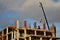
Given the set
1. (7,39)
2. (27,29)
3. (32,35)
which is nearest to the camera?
(32,35)

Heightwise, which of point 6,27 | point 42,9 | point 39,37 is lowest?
point 39,37

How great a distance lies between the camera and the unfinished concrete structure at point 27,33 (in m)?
27.3

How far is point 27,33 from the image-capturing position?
28.5 meters

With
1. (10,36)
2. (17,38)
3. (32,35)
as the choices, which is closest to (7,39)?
(10,36)

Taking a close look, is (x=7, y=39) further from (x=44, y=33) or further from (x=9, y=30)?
(x=44, y=33)

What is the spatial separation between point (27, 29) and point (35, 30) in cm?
115

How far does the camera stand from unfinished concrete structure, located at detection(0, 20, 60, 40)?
27266 millimetres

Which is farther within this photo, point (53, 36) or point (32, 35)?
point (53, 36)

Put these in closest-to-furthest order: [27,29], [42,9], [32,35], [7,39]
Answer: [32,35] < [27,29] < [7,39] < [42,9]

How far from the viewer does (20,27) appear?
93.7 feet

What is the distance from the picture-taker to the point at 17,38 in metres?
27.8

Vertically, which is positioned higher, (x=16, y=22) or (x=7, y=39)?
(x=16, y=22)

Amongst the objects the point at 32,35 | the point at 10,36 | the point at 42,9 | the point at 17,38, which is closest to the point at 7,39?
the point at 10,36

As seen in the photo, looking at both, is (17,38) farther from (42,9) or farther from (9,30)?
(42,9)
